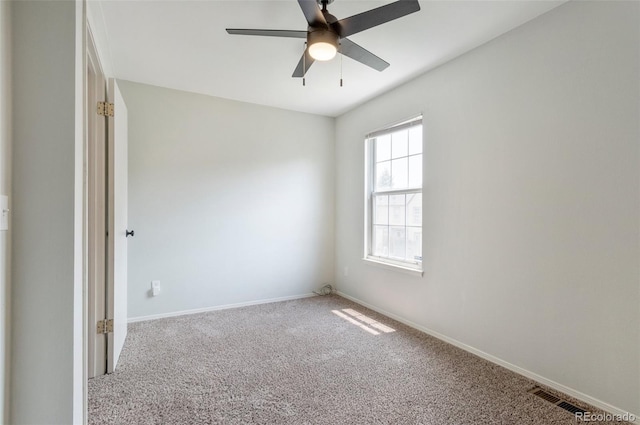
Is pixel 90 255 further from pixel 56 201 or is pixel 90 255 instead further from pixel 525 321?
pixel 525 321

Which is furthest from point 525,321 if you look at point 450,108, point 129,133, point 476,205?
point 129,133

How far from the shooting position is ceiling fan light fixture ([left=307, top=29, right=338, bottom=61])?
1.77m

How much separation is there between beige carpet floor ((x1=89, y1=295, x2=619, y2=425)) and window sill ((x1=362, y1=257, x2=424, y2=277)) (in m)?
0.54

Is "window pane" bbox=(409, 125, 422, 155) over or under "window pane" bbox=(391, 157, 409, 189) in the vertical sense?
over

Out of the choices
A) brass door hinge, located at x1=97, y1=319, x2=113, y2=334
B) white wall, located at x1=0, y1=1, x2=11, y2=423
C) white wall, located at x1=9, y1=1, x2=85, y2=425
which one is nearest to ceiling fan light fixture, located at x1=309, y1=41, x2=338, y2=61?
white wall, located at x1=9, y1=1, x2=85, y2=425

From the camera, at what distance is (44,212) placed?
1.23 meters

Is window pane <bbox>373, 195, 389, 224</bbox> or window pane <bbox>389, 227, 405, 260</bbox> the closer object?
window pane <bbox>389, 227, 405, 260</bbox>

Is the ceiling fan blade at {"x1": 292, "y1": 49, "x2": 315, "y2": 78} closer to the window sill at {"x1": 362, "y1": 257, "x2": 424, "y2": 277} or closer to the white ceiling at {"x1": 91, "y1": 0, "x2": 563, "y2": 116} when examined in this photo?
the white ceiling at {"x1": 91, "y1": 0, "x2": 563, "y2": 116}

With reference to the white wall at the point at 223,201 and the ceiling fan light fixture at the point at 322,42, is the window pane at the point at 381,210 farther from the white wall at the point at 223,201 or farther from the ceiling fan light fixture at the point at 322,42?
the ceiling fan light fixture at the point at 322,42

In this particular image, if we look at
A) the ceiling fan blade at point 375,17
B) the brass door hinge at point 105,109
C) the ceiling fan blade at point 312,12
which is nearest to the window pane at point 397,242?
the ceiling fan blade at point 375,17

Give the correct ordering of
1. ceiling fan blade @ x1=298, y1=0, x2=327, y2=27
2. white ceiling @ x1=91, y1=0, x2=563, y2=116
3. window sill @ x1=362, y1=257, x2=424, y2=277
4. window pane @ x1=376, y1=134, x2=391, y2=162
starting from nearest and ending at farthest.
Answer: ceiling fan blade @ x1=298, y1=0, x2=327, y2=27 < white ceiling @ x1=91, y1=0, x2=563, y2=116 < window sill @ x1=362, y1=257, x2=424, y2=277 < window pane @ x1=376, y1=134, x2=391, y2=162

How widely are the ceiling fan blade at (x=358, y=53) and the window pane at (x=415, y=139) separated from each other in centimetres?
106

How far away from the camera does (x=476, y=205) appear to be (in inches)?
102

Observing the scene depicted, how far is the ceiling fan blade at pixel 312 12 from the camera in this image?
1579 mm
